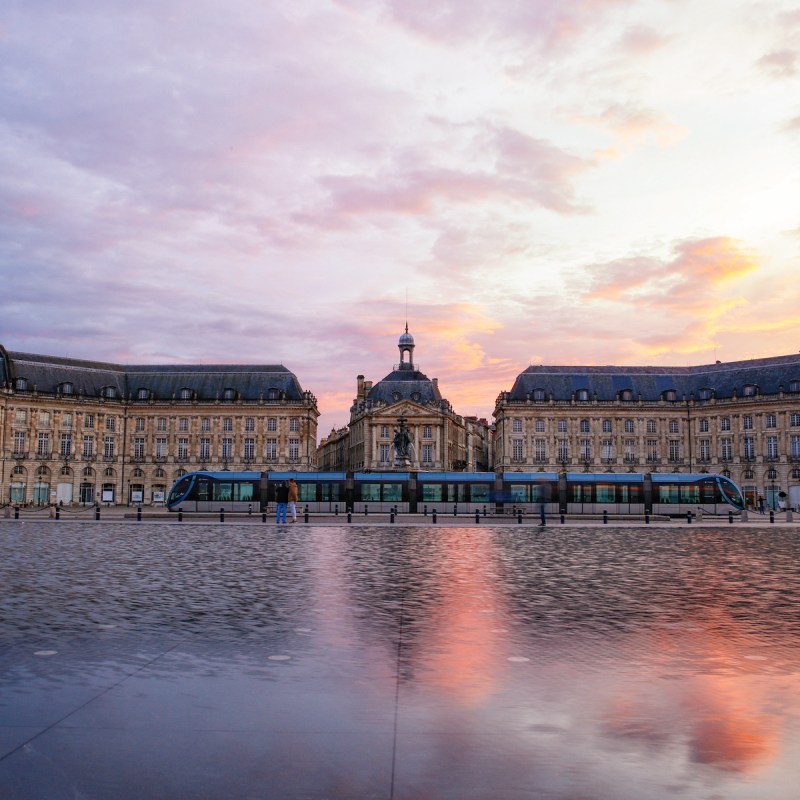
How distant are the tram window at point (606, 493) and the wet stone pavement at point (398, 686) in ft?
140

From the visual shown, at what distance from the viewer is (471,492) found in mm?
61750

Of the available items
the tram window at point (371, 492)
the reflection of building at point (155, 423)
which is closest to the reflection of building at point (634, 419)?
the reflection of building at point (155, 423)

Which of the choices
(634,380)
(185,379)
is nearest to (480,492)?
(634,380)

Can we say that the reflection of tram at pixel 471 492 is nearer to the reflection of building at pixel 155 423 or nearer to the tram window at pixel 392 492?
the tram window at pixel 392 492

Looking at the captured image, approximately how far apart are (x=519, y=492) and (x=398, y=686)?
54.0 metres

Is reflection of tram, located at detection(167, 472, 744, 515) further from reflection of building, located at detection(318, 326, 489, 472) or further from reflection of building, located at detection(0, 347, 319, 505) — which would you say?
reflection of building, located at detection(318, 326, 489, 472)

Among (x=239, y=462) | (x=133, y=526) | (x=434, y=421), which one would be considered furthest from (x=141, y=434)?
(x=133, y=526)

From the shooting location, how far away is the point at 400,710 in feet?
24.0

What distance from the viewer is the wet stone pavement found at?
5.74 meters

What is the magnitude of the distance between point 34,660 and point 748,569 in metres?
17.4

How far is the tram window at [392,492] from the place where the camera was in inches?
2477

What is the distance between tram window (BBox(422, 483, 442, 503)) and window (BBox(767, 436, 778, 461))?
59245 millimetres

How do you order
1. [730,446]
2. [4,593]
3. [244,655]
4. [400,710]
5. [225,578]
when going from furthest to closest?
[730,446], [225,578], [4,593], [244,655], [400,710]

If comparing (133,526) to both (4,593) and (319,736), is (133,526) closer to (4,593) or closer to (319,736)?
(4,593)
